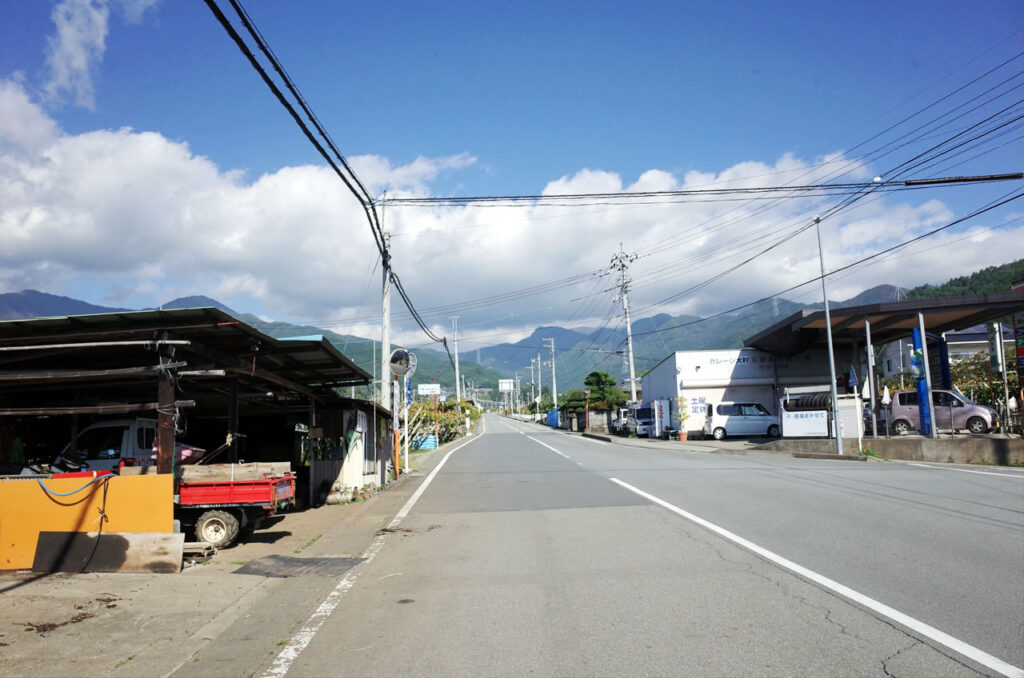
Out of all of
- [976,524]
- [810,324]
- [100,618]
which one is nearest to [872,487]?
[976,524]

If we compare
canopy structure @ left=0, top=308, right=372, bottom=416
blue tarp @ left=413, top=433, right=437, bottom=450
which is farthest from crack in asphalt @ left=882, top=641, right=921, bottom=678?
blue tarp @ left=413, top=433, right=437, bottom=450

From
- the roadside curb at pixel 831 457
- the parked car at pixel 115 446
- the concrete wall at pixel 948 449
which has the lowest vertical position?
the roadside curb at pixel 831 457

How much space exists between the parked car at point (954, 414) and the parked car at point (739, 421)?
1003 centimetres

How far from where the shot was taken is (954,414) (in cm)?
2673

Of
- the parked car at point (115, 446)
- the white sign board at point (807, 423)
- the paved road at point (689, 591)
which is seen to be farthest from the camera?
the white sign board at point (807, 423)

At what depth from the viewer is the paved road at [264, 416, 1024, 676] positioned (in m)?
4.70

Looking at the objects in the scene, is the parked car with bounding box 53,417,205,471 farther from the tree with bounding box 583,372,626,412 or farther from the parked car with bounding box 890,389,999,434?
the tree with bounding box 583,372,626,412

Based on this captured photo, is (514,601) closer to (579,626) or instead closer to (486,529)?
(579,626)

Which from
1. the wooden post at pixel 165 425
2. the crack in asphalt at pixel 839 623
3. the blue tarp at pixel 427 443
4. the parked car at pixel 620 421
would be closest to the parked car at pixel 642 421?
the parked car at pixel 620 421

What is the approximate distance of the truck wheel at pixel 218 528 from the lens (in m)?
9.83

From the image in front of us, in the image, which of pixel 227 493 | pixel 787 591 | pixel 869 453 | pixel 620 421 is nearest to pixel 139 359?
pixel 227 493

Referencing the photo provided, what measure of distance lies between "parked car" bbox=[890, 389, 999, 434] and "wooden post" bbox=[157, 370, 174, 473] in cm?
2654

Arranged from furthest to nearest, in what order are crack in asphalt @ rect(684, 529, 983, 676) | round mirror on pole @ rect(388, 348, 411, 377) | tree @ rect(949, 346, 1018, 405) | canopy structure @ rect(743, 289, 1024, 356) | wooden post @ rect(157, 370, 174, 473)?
tree @ rect(949, 346, 1018, 405) → canopy structure @ rect(743, 289, 1024, 356) → round mirror on pole @ rect(388, 348, 411, 377) → wooden post @ rect(157, 370, 174, 473) → crack in asphalt @ rect(684, 529, 983, 676)

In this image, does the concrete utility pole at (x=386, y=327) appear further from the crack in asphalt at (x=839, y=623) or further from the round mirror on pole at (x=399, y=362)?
the crack in asphalt at (x=839, y=623)
